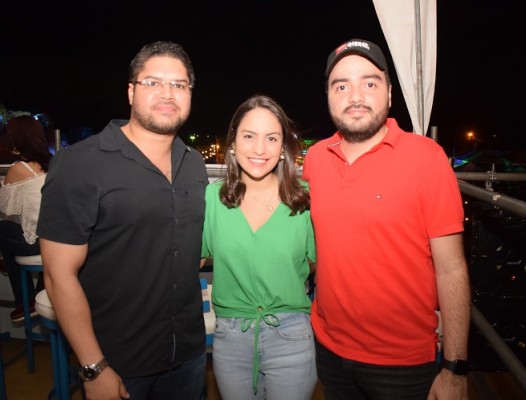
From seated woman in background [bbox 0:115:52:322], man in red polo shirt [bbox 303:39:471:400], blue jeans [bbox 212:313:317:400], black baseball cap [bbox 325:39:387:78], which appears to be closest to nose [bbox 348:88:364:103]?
man in red polo shirt [bbox 303:39:471:400]

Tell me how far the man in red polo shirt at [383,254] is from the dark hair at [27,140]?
2857 millimetres

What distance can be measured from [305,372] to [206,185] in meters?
1.01

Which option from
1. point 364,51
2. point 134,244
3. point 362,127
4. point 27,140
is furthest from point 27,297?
point 364,51

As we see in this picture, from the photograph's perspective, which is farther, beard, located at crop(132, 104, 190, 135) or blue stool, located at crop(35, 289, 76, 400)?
blue stool, located at crop(35, 289, 76, 400)

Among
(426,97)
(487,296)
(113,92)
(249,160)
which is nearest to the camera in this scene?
(249,160)

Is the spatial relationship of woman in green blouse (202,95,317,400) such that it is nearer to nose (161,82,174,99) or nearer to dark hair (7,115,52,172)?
nose (161,82,174,99)

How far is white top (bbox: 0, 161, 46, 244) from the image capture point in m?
3.11

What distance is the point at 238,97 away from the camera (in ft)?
75.6

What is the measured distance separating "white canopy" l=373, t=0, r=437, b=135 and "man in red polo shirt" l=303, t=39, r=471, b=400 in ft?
3.33

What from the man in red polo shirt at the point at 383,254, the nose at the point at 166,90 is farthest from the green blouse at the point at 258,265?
the nose at the point at 166,90

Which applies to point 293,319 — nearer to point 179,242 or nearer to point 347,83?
point 179,242

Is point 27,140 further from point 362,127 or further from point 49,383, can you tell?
point 362,127

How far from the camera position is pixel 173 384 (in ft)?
5.78

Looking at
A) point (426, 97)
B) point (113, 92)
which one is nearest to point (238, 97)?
point (113, 92)
